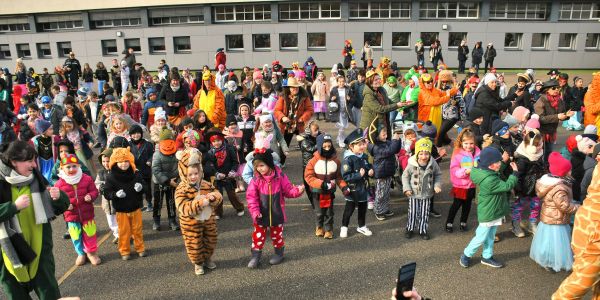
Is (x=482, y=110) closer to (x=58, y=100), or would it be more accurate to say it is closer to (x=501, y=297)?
(x=501, y=297)

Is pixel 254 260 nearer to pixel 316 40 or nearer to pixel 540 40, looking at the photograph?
pixel 316 40

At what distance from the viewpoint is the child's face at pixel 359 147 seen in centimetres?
654

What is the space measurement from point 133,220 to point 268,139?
2795 mm

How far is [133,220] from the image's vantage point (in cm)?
616

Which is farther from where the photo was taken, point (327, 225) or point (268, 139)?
point (268, 139)

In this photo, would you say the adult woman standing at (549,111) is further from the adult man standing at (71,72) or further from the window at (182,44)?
the window at (182,44)

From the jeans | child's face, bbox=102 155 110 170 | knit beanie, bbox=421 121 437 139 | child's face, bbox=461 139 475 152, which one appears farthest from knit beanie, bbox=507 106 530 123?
child's face, bbox=102 155 110 170

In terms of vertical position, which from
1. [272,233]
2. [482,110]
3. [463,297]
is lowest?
[463,297]

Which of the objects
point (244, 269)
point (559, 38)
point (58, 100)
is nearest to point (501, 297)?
point (244, 269)

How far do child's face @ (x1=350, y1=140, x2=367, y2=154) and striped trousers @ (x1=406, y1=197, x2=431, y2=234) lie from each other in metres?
1.02

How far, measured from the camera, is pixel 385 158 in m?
7.14

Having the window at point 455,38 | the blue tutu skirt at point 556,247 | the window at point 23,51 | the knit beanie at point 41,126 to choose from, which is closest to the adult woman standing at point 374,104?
the blue tutu skirt at point 556,247

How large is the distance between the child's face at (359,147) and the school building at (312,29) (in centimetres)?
2035

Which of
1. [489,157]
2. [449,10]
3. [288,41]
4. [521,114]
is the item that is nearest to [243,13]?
[288,41]
